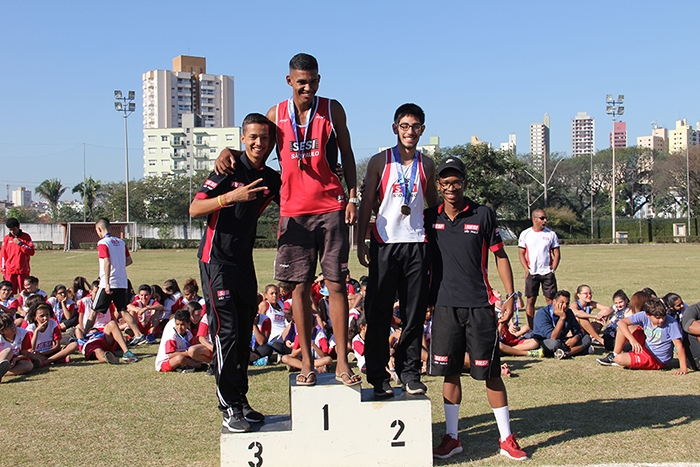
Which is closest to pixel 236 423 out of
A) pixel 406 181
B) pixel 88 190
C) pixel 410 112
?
pixel 406 181

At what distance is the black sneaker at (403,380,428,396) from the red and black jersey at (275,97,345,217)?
5.29 feet

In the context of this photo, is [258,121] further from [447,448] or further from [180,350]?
[180,350]

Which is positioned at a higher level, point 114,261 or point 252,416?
point 114,261

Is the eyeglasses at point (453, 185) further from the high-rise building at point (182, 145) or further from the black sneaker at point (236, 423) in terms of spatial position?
the high-rise building at point (182, 145)

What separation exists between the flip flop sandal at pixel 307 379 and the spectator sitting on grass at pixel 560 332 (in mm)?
5678

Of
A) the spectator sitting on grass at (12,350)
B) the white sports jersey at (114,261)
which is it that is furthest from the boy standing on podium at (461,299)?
the white sports jersey at (114,261)

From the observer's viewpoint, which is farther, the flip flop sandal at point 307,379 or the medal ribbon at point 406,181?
the medal ribbon at point 406,181

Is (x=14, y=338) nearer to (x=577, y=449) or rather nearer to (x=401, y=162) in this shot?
(x=401, y=162)

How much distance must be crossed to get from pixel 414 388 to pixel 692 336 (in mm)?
5264

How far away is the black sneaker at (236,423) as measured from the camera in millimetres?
5155

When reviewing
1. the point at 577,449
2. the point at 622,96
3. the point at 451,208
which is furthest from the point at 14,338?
the point at 622,96

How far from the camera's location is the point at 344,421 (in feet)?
17.2

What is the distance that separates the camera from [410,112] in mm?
5789

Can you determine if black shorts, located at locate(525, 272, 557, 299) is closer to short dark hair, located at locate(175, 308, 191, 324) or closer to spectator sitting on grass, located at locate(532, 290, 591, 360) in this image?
spectator sitting on grass, located at locate(532, 290, 591, 360)
